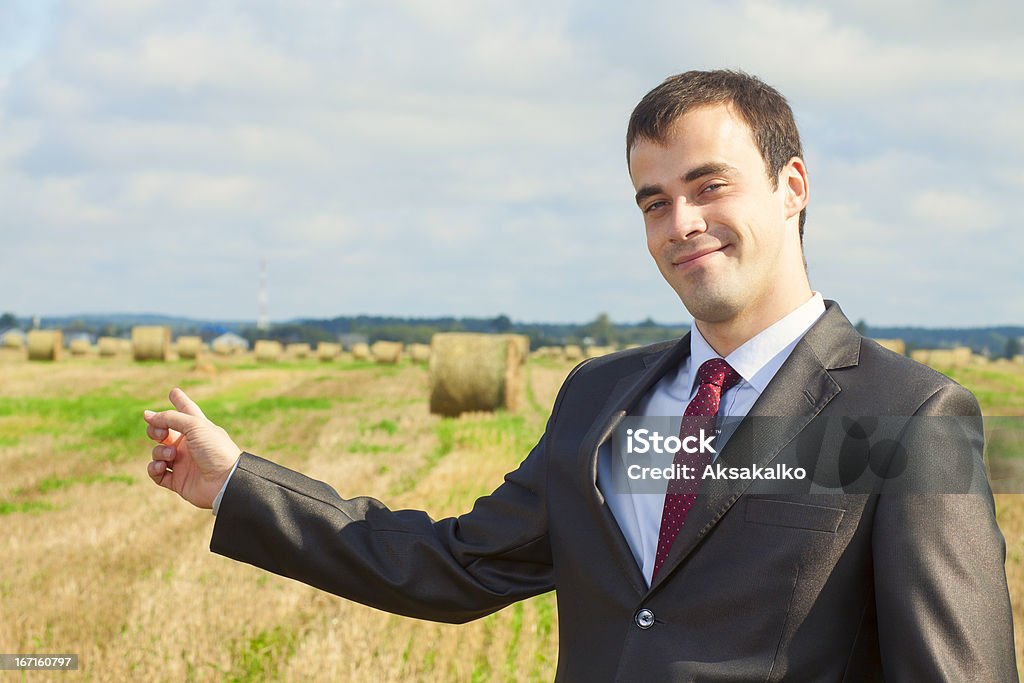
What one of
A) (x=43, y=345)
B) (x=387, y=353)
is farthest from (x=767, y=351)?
(x=387, y=353)

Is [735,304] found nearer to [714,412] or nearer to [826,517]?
[714,412]

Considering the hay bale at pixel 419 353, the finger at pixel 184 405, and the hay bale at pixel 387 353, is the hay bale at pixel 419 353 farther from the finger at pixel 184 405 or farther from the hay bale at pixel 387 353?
the finger at pixel 184 405

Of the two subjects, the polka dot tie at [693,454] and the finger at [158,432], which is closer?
the polka dot tie at [693,454]

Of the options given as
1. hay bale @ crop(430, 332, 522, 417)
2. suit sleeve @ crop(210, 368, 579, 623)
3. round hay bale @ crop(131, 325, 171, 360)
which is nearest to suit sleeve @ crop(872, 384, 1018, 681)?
suit sleeve @ crop(210, 368, 579, 623)

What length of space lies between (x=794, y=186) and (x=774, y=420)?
61 centimetres

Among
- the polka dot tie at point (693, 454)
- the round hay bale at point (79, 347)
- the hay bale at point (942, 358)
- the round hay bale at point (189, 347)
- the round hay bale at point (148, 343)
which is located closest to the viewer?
the polka dot tie at point (693, 454)

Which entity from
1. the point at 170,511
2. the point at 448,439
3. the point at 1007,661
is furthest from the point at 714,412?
the point at 448,439

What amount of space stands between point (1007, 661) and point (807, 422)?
60 centimetres

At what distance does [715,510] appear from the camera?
2.28 m

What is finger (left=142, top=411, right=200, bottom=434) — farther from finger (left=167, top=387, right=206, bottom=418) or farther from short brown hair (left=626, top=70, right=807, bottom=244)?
short brown hair (left=626, top=70, right=807, bottom=244)

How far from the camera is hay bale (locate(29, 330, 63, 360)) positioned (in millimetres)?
30438

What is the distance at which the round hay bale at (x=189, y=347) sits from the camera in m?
33.2

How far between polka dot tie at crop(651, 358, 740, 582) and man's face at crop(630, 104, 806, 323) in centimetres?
13
